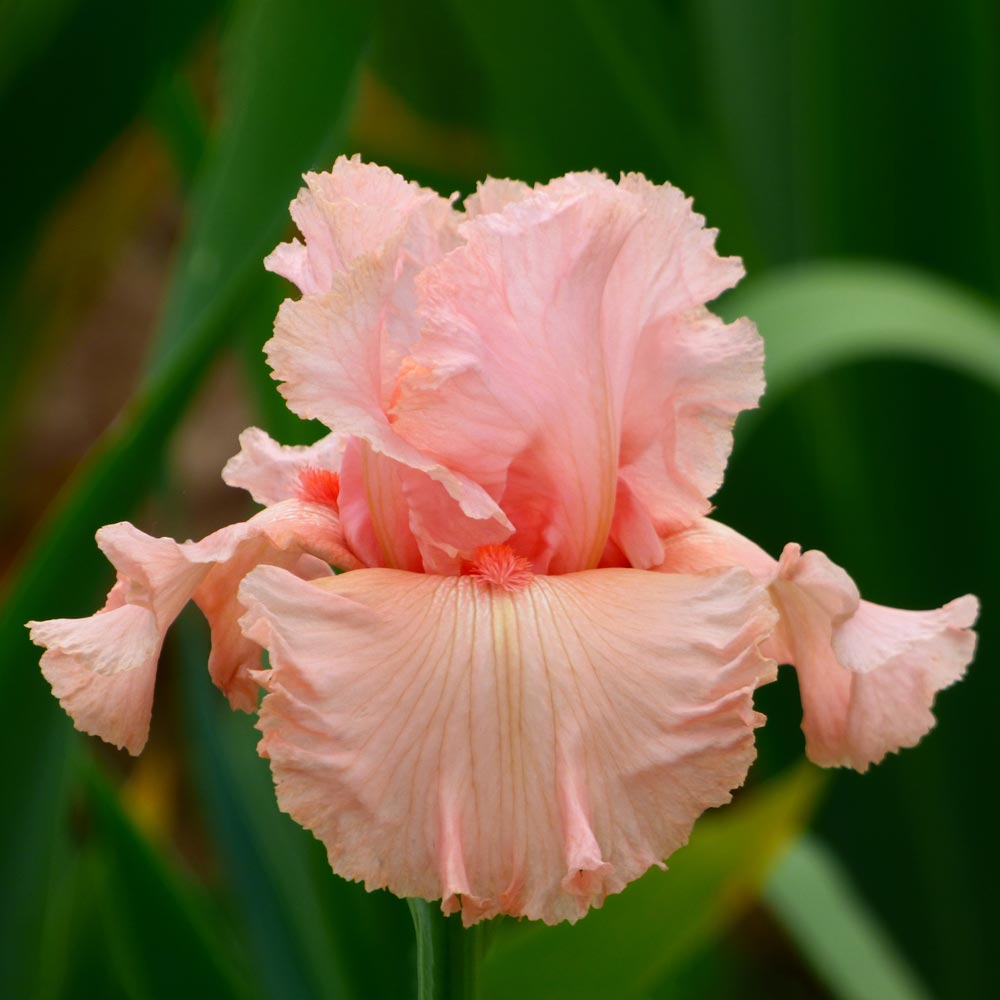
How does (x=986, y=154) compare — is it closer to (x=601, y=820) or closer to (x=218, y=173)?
(x=218, y=173)

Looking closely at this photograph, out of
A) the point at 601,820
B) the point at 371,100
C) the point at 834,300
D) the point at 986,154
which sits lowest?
the point at 601,820

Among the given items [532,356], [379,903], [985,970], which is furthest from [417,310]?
[985,970]

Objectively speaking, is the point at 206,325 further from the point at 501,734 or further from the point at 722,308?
the point at 722,308

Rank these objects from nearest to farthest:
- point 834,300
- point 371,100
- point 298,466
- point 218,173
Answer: point 298,466, point 218,173, point 834,300, point 371,100

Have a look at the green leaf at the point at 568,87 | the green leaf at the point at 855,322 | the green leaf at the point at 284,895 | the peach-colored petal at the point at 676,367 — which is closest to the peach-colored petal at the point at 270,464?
the peach-colored petal at the point at 676,367

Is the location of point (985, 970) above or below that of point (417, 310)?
below

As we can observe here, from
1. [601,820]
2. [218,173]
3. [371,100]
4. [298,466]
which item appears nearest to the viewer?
[601,820]

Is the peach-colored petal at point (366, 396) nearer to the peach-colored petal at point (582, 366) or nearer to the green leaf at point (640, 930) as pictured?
the peach-colored petal at point (582, 366)
